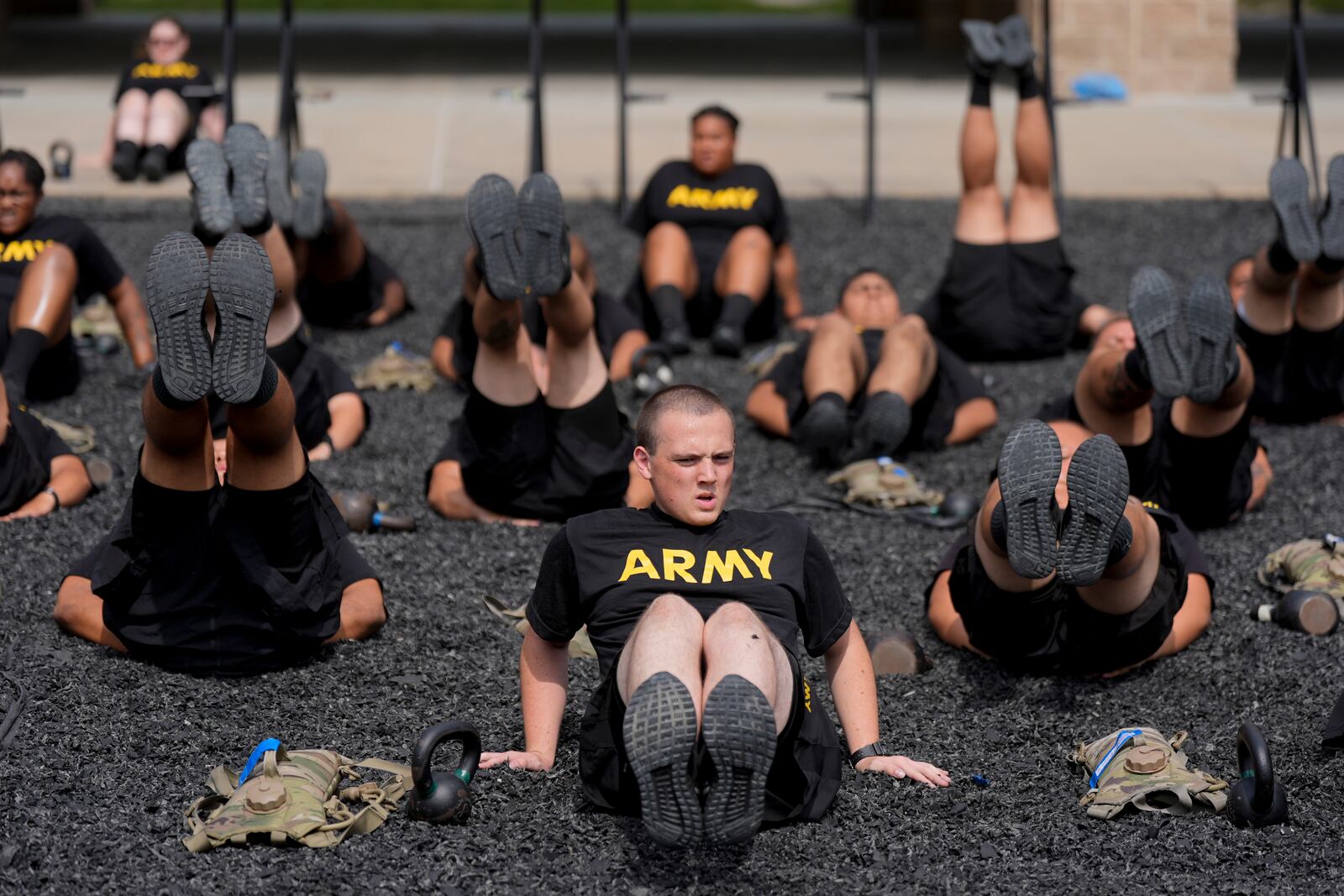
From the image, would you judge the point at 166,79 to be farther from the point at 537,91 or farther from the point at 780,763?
the point at 780,763

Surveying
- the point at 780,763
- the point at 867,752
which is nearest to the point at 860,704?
the point at 867,752

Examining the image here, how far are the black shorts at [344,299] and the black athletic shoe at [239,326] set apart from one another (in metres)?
3.63

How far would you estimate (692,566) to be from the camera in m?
3.30

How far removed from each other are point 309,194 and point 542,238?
2.37 meters

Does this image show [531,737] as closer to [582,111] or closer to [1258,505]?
[1258,505]

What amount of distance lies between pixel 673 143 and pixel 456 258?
9.41ft

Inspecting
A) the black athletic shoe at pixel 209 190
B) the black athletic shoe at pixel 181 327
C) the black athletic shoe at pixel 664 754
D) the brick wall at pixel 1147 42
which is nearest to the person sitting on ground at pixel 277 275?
the black athletic shoe at pixel 209 190

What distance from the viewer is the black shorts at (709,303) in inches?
286

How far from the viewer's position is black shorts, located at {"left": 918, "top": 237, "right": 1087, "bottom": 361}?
22.7ft

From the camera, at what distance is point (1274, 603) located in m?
4.53

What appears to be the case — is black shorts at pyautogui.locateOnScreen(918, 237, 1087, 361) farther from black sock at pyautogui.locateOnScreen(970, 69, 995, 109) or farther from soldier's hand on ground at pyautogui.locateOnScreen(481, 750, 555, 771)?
soldier's hand on ground at pyautogui.locateOnScreen(481, 750, 555, 771)

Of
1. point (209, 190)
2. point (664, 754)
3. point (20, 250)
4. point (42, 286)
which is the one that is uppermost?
point (209, 190)

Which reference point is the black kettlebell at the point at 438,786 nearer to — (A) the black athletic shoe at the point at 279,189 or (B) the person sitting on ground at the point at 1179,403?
(B) the person sitting on ground at the point at 1179,403

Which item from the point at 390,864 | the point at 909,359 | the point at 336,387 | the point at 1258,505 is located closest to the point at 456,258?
the point at 336,387
